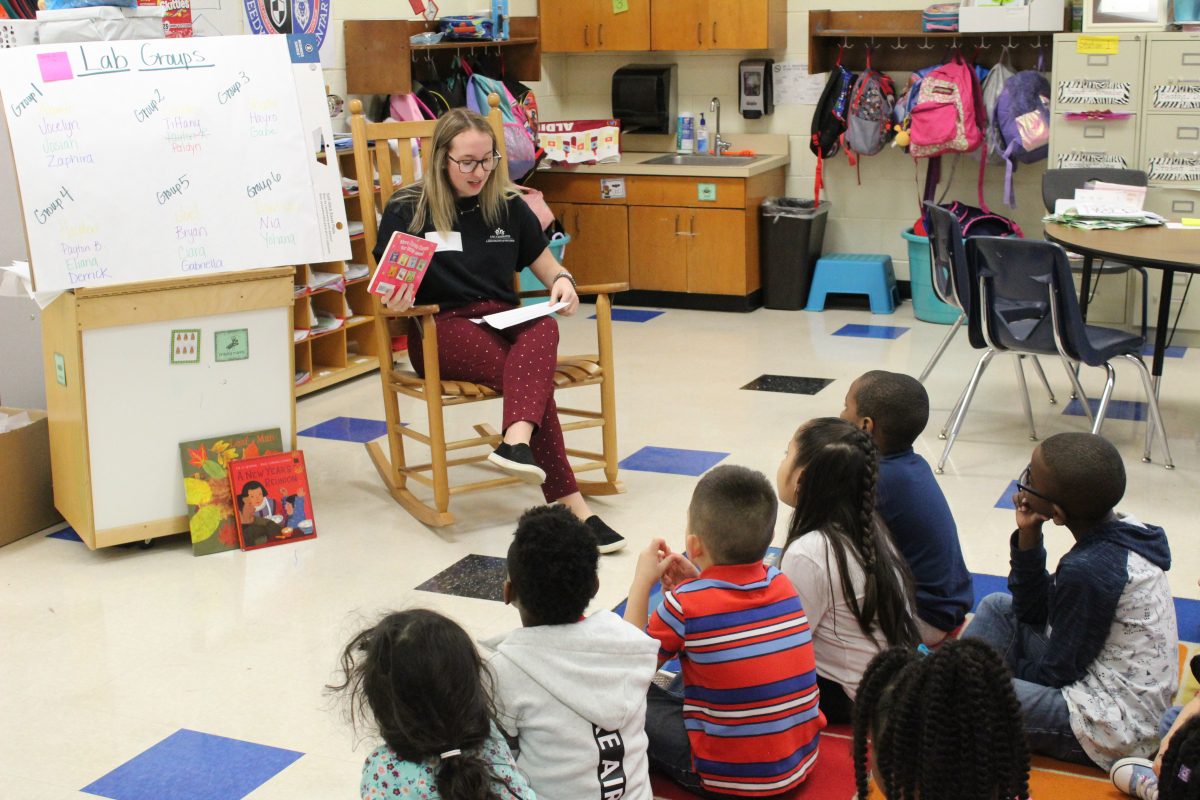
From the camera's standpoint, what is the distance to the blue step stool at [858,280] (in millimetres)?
6566

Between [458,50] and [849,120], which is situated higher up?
[458,50]

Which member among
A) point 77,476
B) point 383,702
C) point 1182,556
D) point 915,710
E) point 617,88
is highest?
point 617,88

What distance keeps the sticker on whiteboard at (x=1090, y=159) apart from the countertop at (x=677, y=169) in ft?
4.74

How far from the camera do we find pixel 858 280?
21.7 feet

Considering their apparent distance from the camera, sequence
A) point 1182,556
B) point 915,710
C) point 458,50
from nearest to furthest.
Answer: point 915,710 → point 1182,556 → point 458,50

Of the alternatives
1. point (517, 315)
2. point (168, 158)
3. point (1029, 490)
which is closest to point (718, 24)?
point (517, 315)

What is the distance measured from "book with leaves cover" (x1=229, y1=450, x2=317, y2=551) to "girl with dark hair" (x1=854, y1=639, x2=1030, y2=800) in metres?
2.62

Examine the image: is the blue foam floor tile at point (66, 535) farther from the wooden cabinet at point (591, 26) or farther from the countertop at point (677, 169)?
the wooden cabinet at point (591, 26)

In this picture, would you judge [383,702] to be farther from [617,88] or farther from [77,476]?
[617,88]

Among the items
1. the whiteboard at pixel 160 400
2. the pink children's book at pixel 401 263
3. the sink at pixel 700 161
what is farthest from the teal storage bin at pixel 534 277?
the whiteboard at pixel 160 400

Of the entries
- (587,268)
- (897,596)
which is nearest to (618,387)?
(587,268)

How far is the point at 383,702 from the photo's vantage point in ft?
5.42

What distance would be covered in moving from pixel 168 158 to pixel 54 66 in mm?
356

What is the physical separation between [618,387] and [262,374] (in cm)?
182
